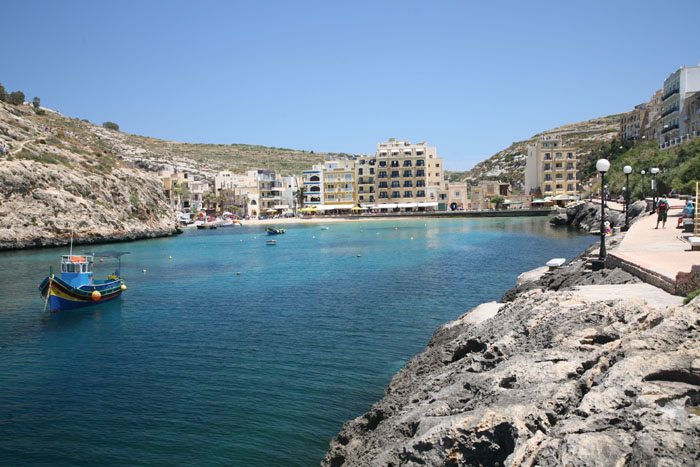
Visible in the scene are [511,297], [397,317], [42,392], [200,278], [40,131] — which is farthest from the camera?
[40,131]

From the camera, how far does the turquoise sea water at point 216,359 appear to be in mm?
11188

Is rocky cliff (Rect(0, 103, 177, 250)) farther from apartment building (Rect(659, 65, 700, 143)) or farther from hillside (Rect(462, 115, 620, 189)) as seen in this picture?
hillside (Rect(462, 115, 620, 189))

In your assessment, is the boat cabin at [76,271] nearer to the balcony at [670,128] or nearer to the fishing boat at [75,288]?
the fishing boat at [75,288]

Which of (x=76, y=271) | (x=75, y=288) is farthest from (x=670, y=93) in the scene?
(x=75, y=288)

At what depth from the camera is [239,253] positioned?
170 ft

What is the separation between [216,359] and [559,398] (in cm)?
1229

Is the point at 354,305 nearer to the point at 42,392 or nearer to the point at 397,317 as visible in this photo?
the point at 397,317

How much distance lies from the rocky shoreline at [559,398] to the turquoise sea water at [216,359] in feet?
9.34

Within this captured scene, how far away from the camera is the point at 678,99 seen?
233ft

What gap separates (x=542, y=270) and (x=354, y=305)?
27.4 ft

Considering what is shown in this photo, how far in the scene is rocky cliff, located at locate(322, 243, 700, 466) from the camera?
5102 mm

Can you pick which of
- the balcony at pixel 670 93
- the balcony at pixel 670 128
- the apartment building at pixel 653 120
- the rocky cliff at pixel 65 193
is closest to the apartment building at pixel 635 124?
the apartment building at pixel 653 120

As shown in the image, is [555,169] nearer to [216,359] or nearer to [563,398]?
[216,359]

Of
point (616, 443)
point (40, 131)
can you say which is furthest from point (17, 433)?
point (40, 131)
